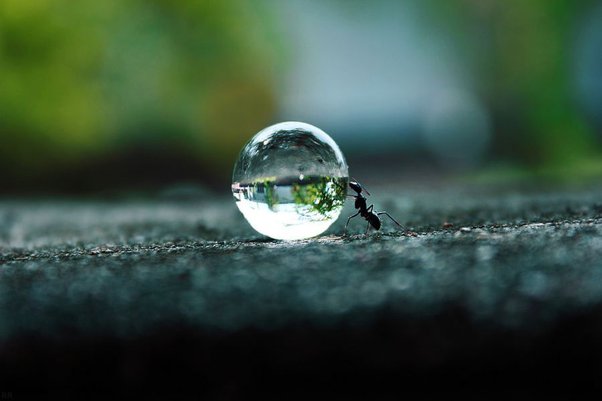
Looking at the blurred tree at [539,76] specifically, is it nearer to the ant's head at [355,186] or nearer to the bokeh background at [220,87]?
the bokeh background at [220,87]

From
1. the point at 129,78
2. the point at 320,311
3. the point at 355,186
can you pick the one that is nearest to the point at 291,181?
the point at 355,186

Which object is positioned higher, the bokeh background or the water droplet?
the bokeh background

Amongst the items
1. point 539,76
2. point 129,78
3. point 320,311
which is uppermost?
point 129,78

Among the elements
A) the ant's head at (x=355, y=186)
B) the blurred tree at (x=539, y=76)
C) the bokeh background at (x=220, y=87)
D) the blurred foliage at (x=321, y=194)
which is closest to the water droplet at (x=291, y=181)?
the blurred foliage at (x=321, y=194)

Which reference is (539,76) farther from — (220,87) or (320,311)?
(320,311)

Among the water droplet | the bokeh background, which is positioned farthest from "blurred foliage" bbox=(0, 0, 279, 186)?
the water droplet

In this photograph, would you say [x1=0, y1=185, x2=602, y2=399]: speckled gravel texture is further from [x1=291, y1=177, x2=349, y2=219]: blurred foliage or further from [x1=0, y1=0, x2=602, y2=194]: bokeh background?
[x1=0, y1=0, x2=602, y2=194]: bokeh background
